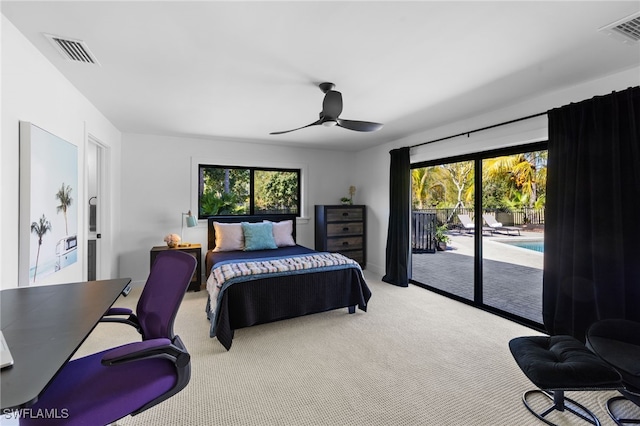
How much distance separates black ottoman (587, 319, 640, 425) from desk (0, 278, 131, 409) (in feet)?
8.48

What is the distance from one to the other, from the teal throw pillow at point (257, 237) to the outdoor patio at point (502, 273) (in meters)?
2.55

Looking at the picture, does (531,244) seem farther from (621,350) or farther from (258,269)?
(258,269)

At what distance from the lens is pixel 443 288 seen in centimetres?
420

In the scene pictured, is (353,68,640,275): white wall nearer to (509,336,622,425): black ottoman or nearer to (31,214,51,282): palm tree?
(509,336,622,425): black ottoman

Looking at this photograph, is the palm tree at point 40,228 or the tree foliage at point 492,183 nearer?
the palm tree at point 40,228

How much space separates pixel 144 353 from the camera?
121 centimetres

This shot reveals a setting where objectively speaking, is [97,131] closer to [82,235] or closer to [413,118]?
[82,235]

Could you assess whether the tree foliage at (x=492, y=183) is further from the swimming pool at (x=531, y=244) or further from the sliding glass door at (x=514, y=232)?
the swimming pool at (x=531, y=244)

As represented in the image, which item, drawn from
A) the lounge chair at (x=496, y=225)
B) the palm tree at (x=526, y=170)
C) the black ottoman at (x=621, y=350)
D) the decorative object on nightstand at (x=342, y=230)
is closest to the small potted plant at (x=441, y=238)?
the lounge chair at (x=496, y=225)

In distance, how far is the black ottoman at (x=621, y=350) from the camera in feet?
5.11

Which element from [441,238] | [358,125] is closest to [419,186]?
[441,238]

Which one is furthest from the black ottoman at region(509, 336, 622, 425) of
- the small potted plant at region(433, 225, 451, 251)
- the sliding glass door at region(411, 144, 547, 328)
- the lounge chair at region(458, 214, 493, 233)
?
the small potted plant at region(433, 225, 451, 251)

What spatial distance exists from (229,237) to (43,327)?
308cm

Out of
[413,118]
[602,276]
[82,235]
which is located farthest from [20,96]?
[602,276]
